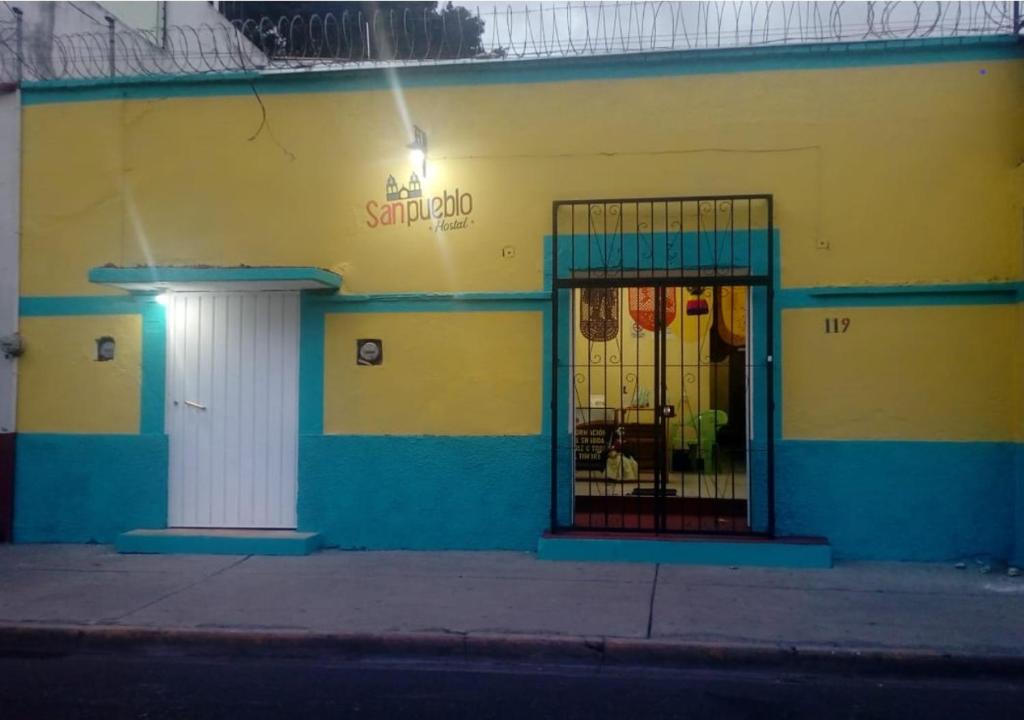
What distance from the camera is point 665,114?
28.7 ft

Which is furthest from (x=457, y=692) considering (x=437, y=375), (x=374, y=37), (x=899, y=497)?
(x=374, y=37)

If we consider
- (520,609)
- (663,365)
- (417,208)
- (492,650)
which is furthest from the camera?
(417,208)

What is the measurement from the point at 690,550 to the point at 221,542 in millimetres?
3996

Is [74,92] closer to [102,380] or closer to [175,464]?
[102,380]

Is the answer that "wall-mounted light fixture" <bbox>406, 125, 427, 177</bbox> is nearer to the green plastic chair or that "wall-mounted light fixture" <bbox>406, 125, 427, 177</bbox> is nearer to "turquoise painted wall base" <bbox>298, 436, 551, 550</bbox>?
"turquoise painted wall base" <bbox>298, 436, 551, 550</bbox>

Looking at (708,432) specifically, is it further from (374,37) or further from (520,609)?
(374,37)

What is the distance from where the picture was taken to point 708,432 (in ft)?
29.7

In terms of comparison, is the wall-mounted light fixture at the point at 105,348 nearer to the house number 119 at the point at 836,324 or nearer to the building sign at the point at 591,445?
the building sign at the point at 591,445

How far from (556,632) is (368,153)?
4.72 metres

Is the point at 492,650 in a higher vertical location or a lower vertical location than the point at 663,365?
lower

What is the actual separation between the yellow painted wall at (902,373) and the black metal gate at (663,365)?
30 centimetres

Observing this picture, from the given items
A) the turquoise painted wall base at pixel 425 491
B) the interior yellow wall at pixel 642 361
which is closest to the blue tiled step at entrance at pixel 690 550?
the turquoise painted wall base at pixel 425 491

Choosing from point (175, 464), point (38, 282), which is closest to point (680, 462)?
point (175, 464)

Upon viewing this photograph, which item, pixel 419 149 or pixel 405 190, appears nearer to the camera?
pixel 419 149
